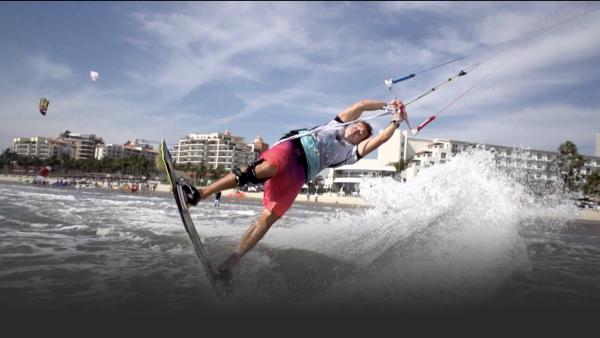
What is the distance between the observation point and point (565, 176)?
63.5 meters

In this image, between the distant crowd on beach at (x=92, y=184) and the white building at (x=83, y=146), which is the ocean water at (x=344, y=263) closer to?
the distant crowd on beach at (x=92, y=184)

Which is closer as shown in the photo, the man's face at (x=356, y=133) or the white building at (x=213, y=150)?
the man's face at (x=356, y=133)

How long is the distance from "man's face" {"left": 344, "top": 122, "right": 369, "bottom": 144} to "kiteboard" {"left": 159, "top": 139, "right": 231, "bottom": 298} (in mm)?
2450

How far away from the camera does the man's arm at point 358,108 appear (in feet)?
18.8

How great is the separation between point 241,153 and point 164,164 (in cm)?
14584

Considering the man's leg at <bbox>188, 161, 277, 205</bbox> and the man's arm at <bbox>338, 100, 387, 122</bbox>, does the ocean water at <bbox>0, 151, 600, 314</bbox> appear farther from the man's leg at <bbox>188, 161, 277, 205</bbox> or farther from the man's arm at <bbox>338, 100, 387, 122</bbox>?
the man's arm at <bbox>338, 100, 387, 122</bbox>

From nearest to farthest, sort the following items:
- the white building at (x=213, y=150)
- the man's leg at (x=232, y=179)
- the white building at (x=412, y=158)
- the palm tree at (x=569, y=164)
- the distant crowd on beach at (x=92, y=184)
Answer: the man's leg at (x=232, y=179)
the distant crowd on beach at (x=92, y=184)
the palm tree at (x=569, y=164)
the white building at (x=412, y=158)
the white building at (x=213, y=150)

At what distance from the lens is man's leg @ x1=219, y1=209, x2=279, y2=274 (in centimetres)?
485

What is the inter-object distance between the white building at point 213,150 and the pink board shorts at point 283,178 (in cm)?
13929

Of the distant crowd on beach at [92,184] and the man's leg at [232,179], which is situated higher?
the man's leg at [232,179]

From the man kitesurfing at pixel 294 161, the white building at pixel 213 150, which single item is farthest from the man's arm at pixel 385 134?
the white building at pixel 213 150

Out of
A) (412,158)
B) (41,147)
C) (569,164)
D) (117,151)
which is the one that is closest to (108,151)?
(117,151)

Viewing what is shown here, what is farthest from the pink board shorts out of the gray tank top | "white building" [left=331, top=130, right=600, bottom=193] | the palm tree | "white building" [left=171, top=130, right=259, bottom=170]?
"white building" [left=171, top=130, right=259, bottom=170]

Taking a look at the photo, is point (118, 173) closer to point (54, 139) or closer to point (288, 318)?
point (54, 139)
